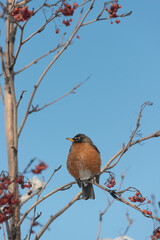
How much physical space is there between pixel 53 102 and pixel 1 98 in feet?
2.13

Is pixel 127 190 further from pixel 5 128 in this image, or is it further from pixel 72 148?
pixel 72 148

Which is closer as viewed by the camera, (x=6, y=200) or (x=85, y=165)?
(x=6, y=200)

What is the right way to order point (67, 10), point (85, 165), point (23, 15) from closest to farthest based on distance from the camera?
point (23, 15)
point (67, 10)
point (85, 165)

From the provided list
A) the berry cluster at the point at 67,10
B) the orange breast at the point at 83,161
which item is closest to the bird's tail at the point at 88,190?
the orange breast at the point at 83,161

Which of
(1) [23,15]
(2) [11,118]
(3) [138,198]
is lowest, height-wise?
(3) [138,198]

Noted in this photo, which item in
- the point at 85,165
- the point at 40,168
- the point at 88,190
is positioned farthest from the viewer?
the point at 88,190

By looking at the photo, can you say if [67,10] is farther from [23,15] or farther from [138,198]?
[138,198]

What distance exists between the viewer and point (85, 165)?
5.11 m

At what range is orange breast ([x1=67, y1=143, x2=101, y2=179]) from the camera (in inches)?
201

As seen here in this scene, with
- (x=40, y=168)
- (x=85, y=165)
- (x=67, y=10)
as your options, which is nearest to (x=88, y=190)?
(x=85, y=165)

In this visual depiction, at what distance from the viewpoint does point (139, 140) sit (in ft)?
12.5

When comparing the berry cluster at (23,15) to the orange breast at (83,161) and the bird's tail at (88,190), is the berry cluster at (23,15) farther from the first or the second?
the bird's tail at (88,190)

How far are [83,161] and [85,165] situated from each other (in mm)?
74

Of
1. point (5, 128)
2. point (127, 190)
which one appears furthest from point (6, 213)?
point (127, 190)
